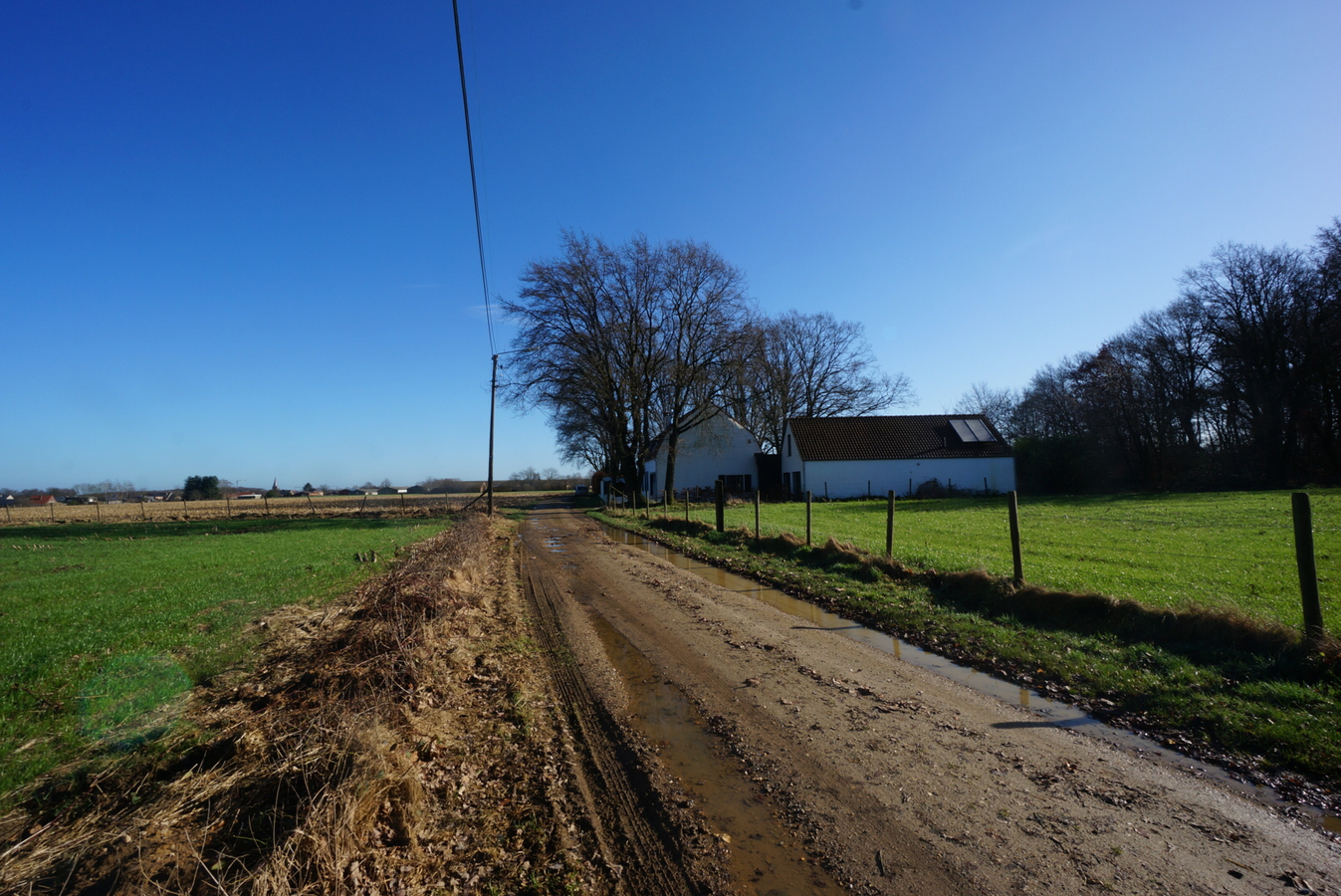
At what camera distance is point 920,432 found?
41.9 m

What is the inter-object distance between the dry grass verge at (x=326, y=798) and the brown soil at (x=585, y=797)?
0.02 metres

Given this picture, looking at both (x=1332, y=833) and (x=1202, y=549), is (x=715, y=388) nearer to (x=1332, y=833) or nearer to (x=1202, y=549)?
(x=1202, y=549)

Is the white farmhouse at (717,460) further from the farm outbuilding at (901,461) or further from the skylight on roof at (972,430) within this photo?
the skylight on roof at (972,430)

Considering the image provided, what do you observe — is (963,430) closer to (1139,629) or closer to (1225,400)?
(1225,400)

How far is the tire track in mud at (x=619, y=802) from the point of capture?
10.7ft

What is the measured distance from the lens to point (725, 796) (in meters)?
4.06

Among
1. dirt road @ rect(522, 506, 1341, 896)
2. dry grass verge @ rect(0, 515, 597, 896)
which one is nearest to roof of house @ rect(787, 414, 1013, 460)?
dirt road @ rect(522, 506, 1341, 896)

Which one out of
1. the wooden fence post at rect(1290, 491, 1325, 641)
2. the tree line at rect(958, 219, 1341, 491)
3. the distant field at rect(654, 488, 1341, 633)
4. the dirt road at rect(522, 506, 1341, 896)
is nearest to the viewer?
the dirt road at rect(522, 506, 1341, 896)

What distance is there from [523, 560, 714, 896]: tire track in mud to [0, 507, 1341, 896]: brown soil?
0.07 ft

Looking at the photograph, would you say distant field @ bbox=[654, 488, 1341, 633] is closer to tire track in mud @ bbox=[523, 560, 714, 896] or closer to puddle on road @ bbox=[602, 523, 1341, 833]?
puddle on road @ bbox=[602, 523, 1341, 833]

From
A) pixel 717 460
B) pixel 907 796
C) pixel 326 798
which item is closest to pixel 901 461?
pixel 717 460

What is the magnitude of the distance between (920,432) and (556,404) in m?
24.4

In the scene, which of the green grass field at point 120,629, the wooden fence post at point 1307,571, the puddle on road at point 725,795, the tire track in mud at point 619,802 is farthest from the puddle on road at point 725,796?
the wooden fence post at point 1307,571

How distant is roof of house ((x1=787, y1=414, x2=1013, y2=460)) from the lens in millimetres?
40594
